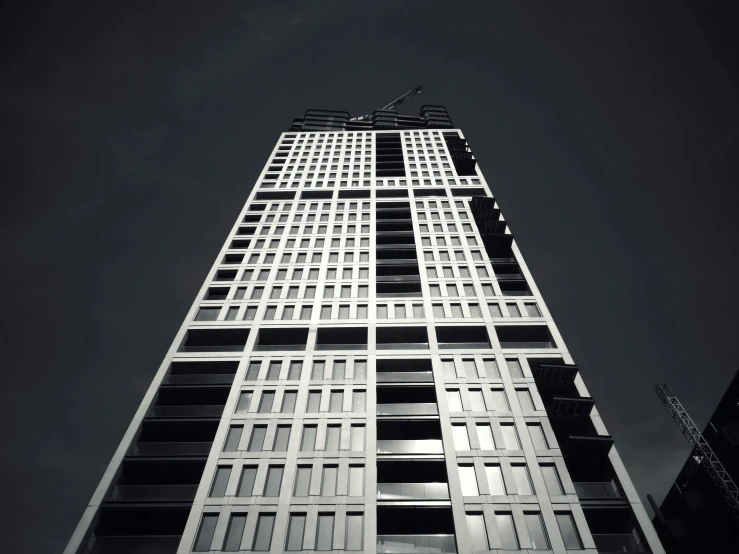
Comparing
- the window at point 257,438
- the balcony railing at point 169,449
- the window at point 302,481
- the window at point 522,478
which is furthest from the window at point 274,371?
the window at point 522,478

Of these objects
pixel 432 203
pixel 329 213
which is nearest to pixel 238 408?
pixel 329 213

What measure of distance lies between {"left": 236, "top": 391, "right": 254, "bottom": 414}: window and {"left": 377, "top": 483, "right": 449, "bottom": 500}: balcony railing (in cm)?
1003

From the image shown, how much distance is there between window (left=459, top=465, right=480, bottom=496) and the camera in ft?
90.0

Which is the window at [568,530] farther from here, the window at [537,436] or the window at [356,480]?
the window at [356,480]

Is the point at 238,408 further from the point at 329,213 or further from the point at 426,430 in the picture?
the point at 329,213

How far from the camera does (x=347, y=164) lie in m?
71.9

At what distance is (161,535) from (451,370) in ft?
66.3

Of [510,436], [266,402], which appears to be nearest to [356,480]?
[266,402]

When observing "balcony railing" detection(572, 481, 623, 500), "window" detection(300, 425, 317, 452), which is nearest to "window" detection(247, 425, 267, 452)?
"window" detection(300, 425, 317, 452)

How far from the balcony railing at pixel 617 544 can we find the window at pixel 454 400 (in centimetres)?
1015

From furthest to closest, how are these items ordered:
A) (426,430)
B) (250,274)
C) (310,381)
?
(250,274) → (310,381) → (426,430)

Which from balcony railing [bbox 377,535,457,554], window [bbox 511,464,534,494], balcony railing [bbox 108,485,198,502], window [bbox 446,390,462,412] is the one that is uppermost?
window [bbox 446,390,462,412]

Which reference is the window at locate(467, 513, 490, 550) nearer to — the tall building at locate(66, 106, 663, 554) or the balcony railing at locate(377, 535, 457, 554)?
the tall building at locate(66, 106, 663, 554)

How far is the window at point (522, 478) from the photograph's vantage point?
2734 centimetres
